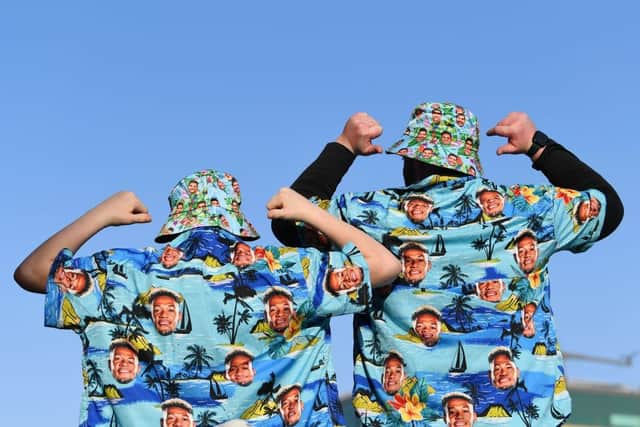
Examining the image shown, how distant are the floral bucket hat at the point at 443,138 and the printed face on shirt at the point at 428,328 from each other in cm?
88

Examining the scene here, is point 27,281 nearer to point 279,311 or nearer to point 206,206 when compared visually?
point 206,206

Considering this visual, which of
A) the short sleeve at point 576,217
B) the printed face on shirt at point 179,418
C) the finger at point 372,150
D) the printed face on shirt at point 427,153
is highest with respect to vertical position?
the finger at point 372,150

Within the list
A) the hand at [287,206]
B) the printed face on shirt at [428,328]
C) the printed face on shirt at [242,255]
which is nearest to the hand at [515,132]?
the printed face on shirt at [428,328]

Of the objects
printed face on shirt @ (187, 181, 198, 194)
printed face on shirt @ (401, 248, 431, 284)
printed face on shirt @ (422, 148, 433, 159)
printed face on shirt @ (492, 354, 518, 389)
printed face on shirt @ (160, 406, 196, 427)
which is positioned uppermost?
printed face on shirt @ (422, 148, 433, 159)

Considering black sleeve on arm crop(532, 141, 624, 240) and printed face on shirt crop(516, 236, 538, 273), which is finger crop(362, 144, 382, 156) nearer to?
black sleeve on arm crop(532, 141, 624, 240)

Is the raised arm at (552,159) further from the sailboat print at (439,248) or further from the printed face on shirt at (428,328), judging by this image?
the printed face on shirt at (428,328)

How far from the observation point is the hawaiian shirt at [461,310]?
271 inches

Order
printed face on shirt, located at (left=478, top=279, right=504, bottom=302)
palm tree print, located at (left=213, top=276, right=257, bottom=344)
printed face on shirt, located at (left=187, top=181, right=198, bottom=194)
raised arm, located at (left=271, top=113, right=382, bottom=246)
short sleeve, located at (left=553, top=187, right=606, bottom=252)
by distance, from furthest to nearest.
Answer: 1. raised arm, located at (left=271, top=113, right=382, bottom=246)
2. short sleeve, located at (left=553, top=187, right=606, bottom=252)
3. printed face on shirt, located at (left=478, top=279, right=504, bottom=302)
4. printed face on shirt, located at (left=187, top=181, right=198, bottom=194)
5. palm tree print, located at (left=213, top=276, right=257, bottom=344)

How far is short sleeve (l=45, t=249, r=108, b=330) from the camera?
21.3 ft

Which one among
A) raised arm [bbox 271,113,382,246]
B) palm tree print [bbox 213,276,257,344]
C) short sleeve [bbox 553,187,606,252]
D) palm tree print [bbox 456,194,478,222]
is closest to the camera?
palm tree print [bbox 213,276,257,344]

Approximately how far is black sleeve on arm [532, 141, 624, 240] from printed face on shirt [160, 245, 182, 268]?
100 inches

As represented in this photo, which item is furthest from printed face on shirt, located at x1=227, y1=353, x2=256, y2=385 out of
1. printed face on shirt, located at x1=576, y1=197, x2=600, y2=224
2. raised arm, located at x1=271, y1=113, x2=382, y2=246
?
printed face on shirt, located at x1=576, y1=197, x2=600, y2=224

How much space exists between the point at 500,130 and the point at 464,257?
1158mm

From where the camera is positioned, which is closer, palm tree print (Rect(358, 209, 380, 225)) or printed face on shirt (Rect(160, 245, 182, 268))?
printed face on shirt (Rect(160, 245, 182, 268))
